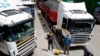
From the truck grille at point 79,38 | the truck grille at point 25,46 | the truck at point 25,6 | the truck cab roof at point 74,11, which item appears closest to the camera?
the truck grille at point 25,46

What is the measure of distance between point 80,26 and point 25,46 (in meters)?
5.17

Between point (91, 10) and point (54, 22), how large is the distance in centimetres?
846

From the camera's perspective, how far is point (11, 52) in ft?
33.4

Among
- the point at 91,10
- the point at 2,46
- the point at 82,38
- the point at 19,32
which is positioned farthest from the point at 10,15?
the point at 91,10

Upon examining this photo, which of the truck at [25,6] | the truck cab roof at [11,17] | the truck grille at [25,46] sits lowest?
the truck grille at [25,46]

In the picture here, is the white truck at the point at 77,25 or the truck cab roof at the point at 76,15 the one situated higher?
the truck cab roof at the point at 76,15

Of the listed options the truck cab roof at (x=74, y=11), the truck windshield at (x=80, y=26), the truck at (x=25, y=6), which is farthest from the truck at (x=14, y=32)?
the truck at (x=25, y=6)

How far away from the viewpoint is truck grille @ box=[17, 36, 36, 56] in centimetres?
1068

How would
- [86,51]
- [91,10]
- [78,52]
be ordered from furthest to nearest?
[91,10] → [78,52] → [86,51]

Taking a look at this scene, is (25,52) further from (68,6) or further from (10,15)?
(68,6)

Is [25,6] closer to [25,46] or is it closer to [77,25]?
[77,25]

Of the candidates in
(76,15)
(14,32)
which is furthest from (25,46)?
(76,15)

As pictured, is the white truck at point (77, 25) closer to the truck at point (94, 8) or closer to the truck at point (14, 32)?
the truck at point (14, 32)

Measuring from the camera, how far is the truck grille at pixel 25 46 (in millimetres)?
10684
